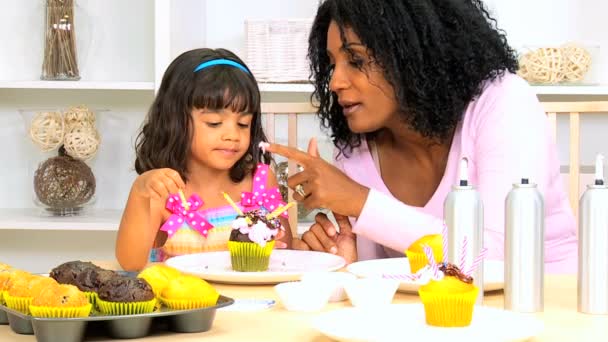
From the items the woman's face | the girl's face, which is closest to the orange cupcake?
the woman's face

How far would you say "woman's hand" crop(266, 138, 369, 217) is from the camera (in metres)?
1.68

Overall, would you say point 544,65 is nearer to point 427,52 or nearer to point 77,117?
point 427,52

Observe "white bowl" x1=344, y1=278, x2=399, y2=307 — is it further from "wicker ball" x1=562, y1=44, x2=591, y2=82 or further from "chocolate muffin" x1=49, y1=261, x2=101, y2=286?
"wicker ball" x1=562, y1=44, x2=591, y2=82

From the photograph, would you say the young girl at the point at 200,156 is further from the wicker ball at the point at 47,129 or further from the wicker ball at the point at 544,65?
the wicker ball at the point at 544,65

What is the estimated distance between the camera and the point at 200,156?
2.21 m

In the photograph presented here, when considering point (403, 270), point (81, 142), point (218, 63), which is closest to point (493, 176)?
point (403, 270)

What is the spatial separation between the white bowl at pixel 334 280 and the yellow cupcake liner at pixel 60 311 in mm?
317

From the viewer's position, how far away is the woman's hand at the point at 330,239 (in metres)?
1.78

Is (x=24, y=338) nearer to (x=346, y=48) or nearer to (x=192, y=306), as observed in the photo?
(x=192, y=306)

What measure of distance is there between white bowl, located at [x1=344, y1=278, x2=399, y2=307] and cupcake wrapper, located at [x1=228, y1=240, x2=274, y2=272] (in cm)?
30

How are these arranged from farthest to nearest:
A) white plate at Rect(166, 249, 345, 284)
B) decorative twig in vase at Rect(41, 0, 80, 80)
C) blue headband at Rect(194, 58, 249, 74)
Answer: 1. decorative twig in vase at Rect(41, 0, 80, 80)
2. blue headband at Rect(194, 58, 249, 74)
3. white plate at Rect(166, 249, 345, 284)

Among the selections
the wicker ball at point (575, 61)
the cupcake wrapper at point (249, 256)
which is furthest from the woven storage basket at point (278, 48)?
the cupcake wrapper at point (249, 256)

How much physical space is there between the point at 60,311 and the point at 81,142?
1.87 metres

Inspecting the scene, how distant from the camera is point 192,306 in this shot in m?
1.07
